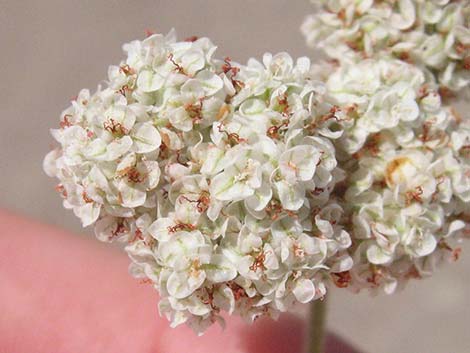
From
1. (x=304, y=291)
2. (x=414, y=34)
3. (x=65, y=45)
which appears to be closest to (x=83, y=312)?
(x=304, y=291)

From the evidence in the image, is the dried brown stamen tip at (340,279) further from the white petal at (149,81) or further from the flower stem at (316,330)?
the white petal at (149,81)

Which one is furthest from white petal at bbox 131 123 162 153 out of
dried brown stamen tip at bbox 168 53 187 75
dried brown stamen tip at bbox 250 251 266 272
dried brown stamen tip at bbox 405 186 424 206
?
dried brown stamen tip at bbox 405 186 424 206

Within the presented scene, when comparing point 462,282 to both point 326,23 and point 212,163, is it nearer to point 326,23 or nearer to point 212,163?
point 326,23

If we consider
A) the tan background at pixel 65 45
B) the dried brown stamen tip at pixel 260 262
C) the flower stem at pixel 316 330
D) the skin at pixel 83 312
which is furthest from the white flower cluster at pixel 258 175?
the tan background at pixel 65 45

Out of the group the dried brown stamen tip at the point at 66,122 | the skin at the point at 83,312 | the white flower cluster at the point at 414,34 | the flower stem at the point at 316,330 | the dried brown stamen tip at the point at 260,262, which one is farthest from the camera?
the skin at the point at 83,312

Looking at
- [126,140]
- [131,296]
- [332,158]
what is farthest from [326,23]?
[131,296]

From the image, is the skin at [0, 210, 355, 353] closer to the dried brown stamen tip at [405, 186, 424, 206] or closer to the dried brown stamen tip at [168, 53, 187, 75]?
the dried brown stamen tip at [405, 186, 424, 206]
